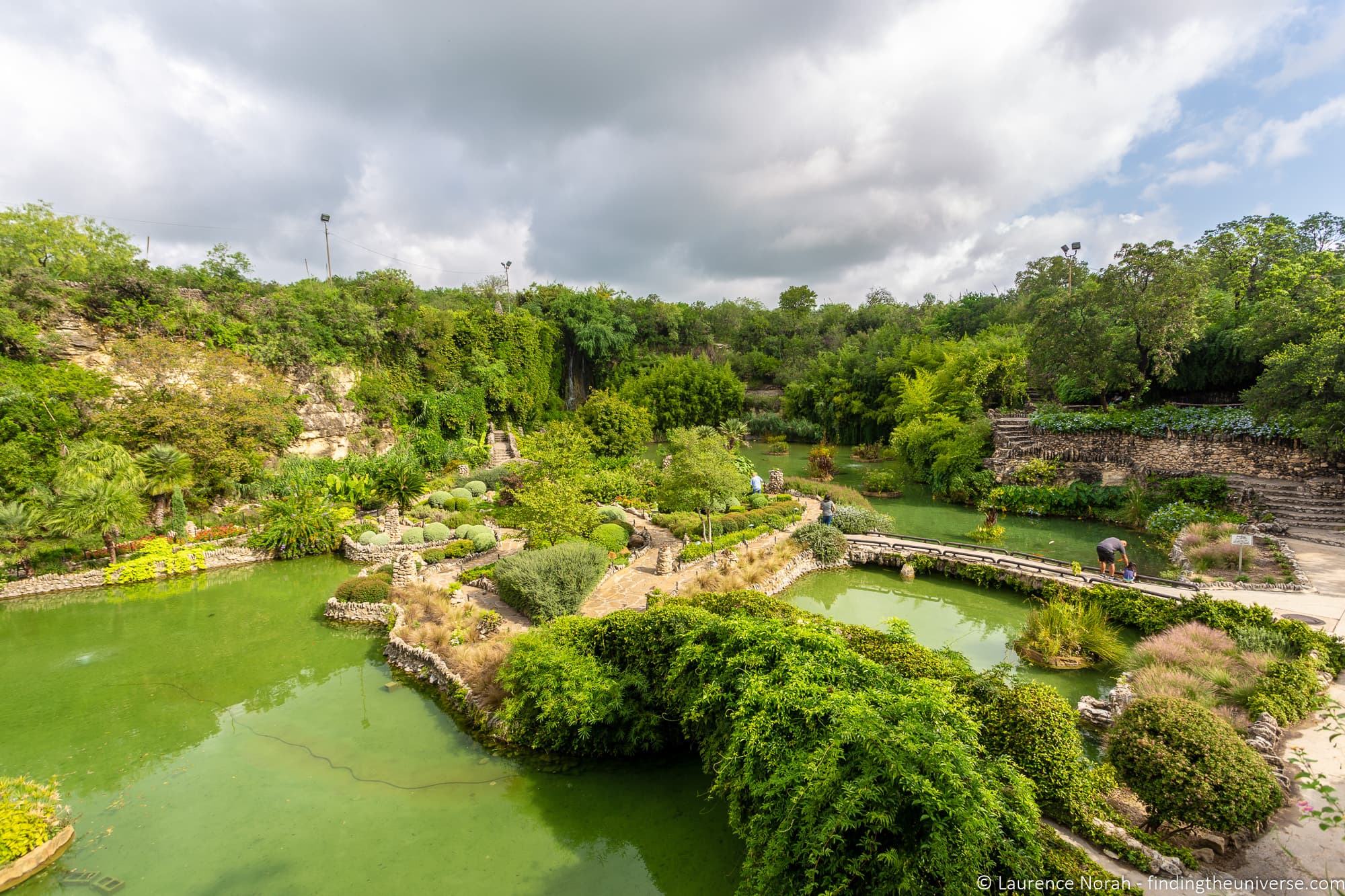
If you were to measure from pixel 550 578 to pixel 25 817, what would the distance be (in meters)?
7.58

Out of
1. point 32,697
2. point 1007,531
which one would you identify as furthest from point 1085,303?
point 32,697

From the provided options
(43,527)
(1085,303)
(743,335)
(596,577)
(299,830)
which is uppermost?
(743,335)

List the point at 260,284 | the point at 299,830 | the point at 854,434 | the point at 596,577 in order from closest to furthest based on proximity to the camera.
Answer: the point at 299,830, the point at 596,577, the point at 260,284, the point at 854,434

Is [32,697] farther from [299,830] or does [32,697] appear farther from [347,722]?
[299,830]

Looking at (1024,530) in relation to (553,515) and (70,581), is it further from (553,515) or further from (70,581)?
(70,581)

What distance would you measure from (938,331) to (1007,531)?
28.4 metres

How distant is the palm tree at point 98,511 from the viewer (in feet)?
48.7

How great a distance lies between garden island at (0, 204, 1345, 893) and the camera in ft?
18.7

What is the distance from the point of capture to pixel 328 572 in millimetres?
16562

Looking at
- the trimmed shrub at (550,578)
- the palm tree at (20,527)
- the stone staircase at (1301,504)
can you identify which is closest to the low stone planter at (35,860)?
the trimmed shrub at (550,578)

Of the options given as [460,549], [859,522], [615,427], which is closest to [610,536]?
[460,549]

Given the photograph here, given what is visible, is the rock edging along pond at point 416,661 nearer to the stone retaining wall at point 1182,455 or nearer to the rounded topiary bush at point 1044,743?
the rounded topiary bush at point 1044,743

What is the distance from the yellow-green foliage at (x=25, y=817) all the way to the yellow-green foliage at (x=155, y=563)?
9.93 metres

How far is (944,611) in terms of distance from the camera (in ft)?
44.3
